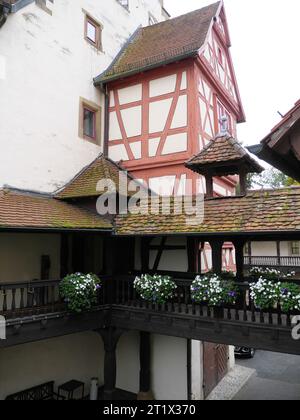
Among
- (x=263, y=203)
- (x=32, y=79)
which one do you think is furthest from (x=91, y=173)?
(x=263, y=203)

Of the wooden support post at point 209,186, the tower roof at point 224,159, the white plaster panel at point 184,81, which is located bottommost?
the wooden support post at point 209,186

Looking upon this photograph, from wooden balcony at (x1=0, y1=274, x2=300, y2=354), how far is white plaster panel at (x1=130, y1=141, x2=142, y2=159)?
15.4 feet

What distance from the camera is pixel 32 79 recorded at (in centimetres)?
1075

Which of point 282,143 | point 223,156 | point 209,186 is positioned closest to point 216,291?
point 209,186

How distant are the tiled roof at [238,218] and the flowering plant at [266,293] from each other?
42.7 inches

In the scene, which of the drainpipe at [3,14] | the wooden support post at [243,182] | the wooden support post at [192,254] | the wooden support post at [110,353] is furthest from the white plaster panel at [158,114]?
the wooden support post at [110,353]

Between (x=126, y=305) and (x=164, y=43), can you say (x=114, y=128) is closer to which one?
(x=164, y=43)

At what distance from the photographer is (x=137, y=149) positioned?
41.5 feet

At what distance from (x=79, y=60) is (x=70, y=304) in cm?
852

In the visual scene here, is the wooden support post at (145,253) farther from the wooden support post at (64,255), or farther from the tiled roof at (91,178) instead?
the wooden support post at (64,255)

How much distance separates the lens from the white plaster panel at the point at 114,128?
1320cm

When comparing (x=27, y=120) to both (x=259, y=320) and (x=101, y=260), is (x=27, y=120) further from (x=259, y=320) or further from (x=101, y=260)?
(x=259, y=320)

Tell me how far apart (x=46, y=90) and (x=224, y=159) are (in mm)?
6079

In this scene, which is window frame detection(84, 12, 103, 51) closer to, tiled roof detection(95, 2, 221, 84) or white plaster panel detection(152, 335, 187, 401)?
tiled roof detection(95, 2, 221, 84)
